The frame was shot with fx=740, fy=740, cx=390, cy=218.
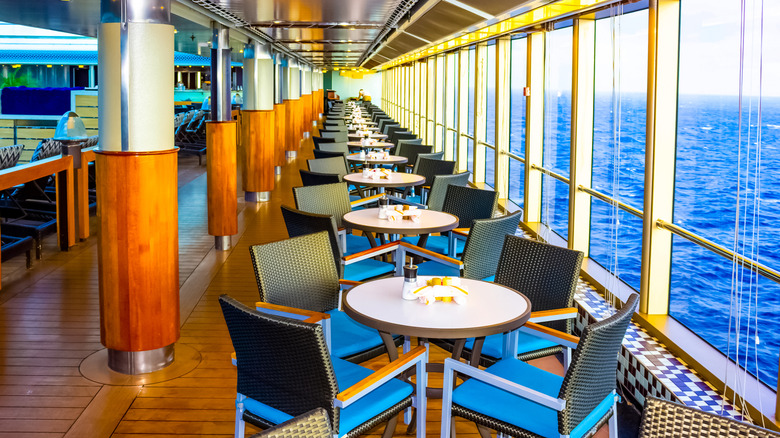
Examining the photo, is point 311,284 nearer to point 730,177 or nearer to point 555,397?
point 555,397

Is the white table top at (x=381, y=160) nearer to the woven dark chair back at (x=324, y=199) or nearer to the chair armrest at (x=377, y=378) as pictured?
the woven dark chair back at (x=324, y=199)

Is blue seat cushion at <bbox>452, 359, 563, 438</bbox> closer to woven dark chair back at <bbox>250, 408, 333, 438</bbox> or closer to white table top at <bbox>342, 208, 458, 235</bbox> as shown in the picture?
woven dark chair back at <bbox>250, 408, 333, 438</bbox>

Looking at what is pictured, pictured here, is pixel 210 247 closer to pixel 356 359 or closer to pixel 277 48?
pixel 356 359

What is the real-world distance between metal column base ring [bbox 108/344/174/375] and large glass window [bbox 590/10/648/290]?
9.24ft

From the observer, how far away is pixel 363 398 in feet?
8.82

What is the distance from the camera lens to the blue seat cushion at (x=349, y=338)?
10.5ft

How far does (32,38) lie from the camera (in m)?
22.6

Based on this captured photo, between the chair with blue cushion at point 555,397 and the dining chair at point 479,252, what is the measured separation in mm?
1280

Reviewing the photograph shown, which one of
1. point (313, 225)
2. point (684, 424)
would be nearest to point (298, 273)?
point (313, 225)

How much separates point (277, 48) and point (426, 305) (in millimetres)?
9558

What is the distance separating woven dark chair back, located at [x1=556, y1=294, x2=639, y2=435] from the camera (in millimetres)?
2404

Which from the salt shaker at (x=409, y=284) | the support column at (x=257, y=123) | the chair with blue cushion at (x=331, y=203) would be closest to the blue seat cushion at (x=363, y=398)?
the salt shaker at (x=409, y=284)

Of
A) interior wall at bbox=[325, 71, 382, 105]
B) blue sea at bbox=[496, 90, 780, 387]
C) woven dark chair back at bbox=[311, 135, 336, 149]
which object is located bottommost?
blue sea at bbox=[496, 90, 780, 387]

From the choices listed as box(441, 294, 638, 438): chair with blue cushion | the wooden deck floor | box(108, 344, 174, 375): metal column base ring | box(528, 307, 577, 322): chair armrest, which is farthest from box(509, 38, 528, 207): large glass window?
box(441, 294, 638, 438): chair with blue cushion
